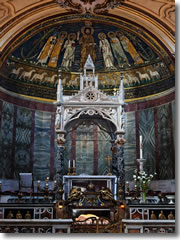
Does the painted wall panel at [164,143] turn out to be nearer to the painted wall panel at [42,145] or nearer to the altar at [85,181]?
the altar at [85,181]

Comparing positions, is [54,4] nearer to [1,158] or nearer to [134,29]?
[134,29]

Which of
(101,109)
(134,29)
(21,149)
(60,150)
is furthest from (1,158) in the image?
(134,29)

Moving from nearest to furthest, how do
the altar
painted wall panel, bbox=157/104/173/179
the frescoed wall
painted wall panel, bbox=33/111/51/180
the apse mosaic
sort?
the altar → painted wall panel, bbox=157/104/173/179 → the frescoed wall → the apse mosaic → painted wall panel, bbox=33/111/51/180

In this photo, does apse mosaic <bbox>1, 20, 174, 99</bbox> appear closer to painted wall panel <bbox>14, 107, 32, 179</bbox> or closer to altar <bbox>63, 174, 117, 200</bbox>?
painted wall panel <bbox>14, 107, 32, 179</bbox>

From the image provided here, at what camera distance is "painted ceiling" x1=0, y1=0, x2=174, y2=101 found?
438 inches

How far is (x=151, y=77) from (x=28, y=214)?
7084 millimetres

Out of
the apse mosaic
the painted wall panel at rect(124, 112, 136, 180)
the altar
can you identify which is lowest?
the altar

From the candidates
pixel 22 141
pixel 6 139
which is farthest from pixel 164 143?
pixel 6 139

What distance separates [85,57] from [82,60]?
7.2 inches

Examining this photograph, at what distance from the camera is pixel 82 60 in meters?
13.1

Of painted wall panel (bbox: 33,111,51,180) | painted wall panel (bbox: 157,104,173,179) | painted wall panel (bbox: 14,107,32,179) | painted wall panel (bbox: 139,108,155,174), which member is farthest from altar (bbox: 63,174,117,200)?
painted wall panel (bbox: 14,107,32,179)

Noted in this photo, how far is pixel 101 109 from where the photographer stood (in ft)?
35.0

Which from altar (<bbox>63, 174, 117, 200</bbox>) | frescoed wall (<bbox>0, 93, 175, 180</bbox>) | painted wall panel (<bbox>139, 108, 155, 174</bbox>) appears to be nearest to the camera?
altar (<bbox>63, 174, 117, 200</bbox>)

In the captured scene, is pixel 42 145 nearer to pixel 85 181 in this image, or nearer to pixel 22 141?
pixel 22 141
